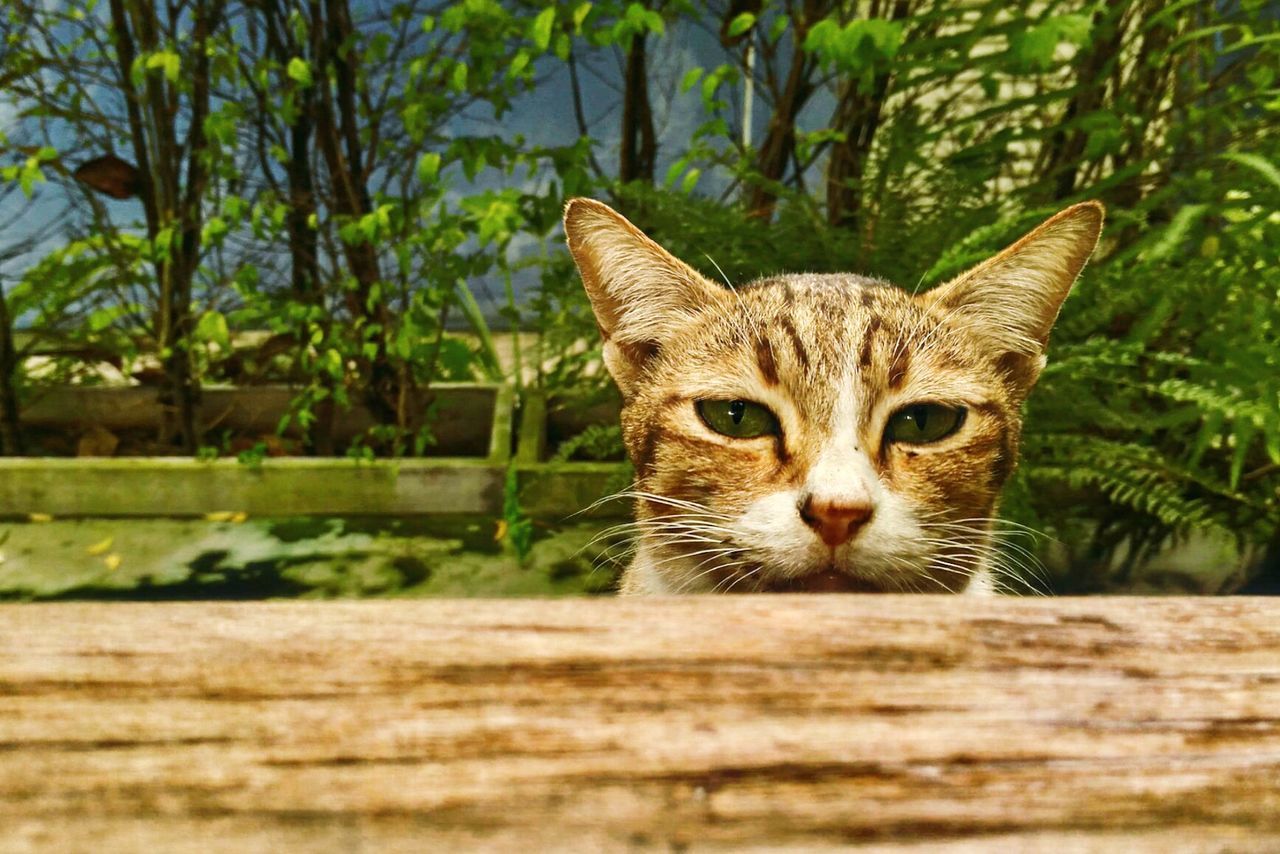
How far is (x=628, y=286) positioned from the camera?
56.6 inches

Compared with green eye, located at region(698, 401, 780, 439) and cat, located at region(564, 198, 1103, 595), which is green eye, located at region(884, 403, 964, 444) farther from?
green eye, located at region(698, 401, 780, 439)

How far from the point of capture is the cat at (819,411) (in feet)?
3.87

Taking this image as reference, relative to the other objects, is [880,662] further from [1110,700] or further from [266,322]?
[266,322]

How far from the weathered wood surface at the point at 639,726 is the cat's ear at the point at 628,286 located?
78cm

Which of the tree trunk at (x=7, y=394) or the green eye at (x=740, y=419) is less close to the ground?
the green eye at (x=740, y=419)

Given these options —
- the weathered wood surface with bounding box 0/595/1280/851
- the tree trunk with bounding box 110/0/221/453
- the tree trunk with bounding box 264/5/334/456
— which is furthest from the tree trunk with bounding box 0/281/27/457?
the weathered wood surface with bounding box 0/595/1280/851

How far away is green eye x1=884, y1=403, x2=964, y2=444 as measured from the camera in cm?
131

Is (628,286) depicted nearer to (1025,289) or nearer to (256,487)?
(1025,289)

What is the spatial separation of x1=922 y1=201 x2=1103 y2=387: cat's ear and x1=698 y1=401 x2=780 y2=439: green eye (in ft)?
1.23

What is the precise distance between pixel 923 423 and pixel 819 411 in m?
0.19

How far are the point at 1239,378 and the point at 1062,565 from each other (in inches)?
29.3

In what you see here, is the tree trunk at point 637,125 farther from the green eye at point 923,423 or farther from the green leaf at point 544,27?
the green eye at point 923,423

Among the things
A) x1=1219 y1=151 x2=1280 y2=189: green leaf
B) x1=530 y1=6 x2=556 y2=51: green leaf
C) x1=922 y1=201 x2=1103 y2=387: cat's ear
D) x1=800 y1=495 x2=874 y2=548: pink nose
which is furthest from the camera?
x1=530 y1=6 x2=556 y2=51: green leaf

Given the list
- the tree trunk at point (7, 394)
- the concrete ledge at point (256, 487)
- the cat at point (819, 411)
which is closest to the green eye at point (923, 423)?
the cat at point (819, 411)
